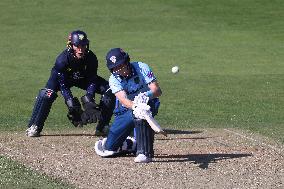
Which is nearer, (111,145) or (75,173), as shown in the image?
(75,173)

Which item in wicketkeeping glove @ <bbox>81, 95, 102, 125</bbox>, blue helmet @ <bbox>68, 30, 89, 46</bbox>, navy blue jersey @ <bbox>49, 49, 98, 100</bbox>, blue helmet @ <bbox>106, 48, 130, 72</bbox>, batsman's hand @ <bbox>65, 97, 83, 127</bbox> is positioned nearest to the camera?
blue helmet @ <bbox>106, 48, 130, 72</bbox>

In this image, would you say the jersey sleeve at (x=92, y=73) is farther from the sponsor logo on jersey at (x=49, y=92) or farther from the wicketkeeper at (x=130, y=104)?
the wicketkeeper at (x=130, y=104)

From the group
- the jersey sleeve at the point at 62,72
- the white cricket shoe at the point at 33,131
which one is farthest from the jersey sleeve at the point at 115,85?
the white cricket shoe at the point at 33,131

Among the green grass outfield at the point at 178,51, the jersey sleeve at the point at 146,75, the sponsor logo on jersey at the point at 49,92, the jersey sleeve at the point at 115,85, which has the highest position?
the jersey sleeve at the point at 146,75

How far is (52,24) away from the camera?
118 feet

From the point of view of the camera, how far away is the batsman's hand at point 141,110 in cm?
1199

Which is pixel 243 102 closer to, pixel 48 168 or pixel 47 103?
pixel 47 103

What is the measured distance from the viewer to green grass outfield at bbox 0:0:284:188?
18062 mm

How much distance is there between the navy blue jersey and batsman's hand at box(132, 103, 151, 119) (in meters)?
2.63

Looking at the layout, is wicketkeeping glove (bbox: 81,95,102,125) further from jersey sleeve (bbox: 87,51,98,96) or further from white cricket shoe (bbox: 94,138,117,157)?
white cricket shoe (bbox: 94,138,117,157)

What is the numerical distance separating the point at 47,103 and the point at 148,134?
306 cm

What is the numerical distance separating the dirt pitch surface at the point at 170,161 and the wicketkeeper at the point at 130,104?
0.74 feet

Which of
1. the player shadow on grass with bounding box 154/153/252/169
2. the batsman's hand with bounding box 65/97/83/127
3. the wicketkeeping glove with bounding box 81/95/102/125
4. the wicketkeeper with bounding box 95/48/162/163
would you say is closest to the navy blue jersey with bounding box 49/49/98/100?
the batsman's hand with bounding box 65/97/83/127

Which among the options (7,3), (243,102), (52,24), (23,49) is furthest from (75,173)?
(7,3)
